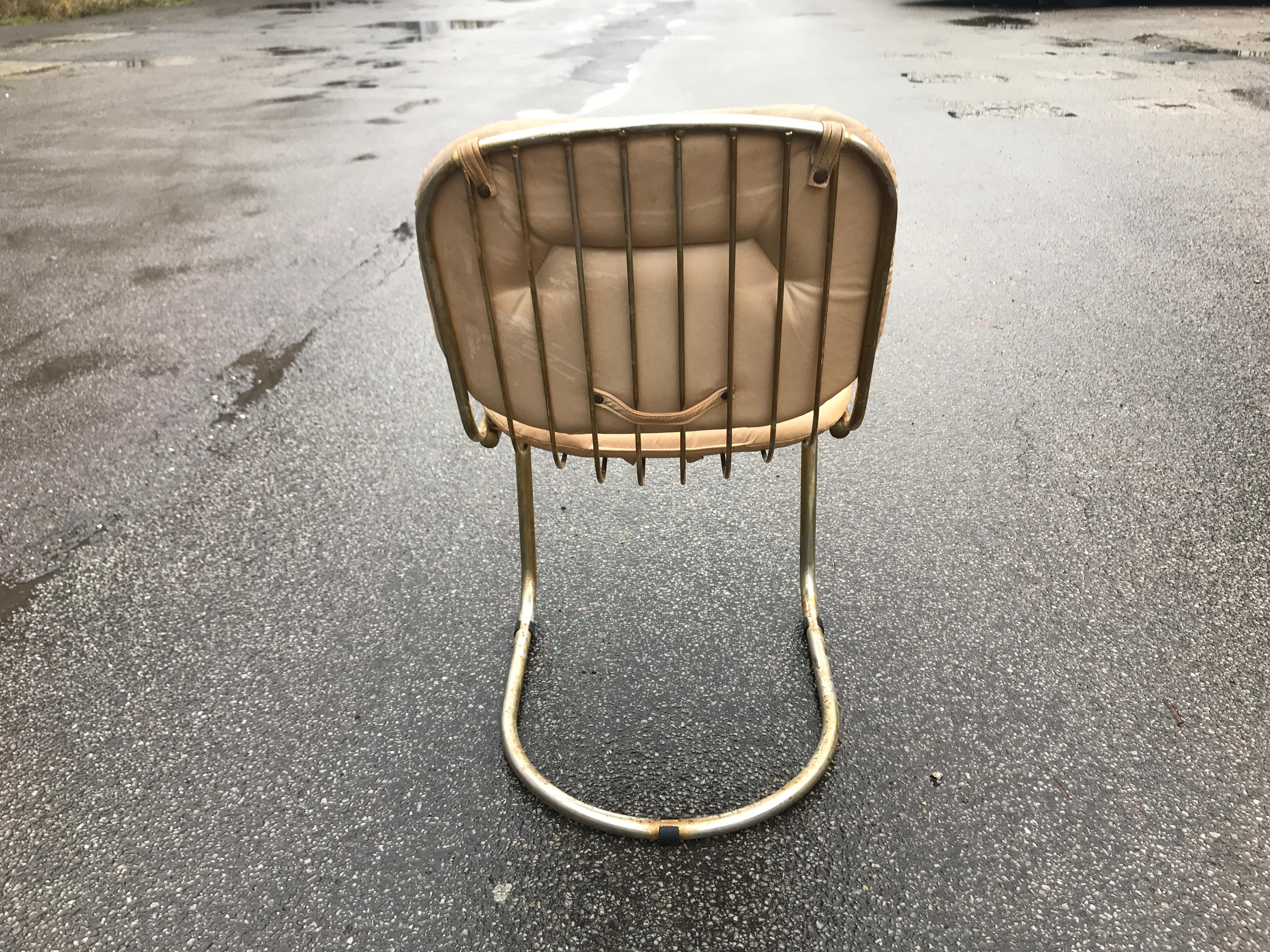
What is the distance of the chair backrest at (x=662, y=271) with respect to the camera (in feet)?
3.61

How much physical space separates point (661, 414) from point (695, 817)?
0.81 m

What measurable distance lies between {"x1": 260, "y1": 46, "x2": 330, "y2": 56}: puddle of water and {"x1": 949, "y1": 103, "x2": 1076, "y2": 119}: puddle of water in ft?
23.6

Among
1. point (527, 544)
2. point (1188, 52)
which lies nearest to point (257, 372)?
point (527, 544)

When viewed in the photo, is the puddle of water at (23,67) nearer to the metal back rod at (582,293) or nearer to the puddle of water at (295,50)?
the puddle of water at (295,50)

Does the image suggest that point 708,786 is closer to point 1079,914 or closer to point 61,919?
point 1079,914

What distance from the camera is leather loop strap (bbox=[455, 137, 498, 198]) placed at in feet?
3.64

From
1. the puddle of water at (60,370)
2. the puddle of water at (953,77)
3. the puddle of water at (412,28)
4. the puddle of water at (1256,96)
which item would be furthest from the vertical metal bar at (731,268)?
the puddle of water at (412,28)

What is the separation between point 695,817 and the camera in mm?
1661

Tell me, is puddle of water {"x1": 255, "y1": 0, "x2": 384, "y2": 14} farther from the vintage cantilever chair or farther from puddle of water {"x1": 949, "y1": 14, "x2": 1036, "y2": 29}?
the vintage cantilever chair

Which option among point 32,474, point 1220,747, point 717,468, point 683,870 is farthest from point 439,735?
point 32,474

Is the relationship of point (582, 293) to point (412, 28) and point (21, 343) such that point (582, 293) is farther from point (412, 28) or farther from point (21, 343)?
→ point (412, 28)

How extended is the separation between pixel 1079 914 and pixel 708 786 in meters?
0.67

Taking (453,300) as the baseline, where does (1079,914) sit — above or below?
below

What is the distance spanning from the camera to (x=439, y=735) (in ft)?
6.00
